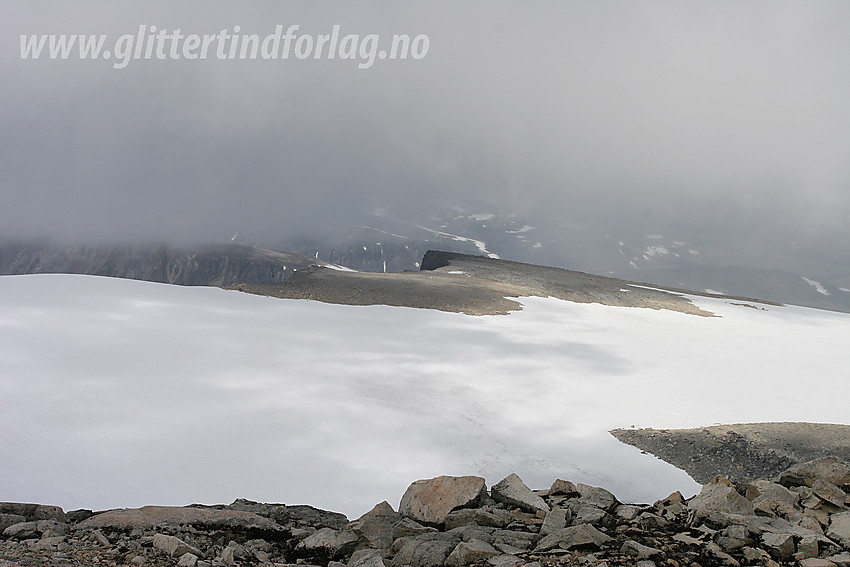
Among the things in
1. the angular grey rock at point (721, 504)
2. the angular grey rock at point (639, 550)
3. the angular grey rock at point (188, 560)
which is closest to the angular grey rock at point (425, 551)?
the angular grey rock at point (639, 550)

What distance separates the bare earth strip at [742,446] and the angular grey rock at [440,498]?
402 centimetres

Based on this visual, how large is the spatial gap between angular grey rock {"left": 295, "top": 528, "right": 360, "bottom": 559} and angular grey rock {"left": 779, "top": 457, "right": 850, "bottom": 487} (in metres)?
4.08

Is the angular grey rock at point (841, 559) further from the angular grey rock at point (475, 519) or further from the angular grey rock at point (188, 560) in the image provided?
the angular grey rock at point (188, 560)

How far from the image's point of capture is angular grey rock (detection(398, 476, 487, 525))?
4586mm

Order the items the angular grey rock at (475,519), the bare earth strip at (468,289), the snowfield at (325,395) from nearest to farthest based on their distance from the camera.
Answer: the angular grey rock at (475,519)
the snowfield at (325,395)
the bare earth strip at (468,289)

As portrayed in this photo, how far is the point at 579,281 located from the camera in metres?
25.2

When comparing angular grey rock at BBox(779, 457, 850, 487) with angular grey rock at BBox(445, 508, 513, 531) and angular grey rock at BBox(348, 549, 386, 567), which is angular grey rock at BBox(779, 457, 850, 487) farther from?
angular grey rock at BBox(348, 549, 386, 567)

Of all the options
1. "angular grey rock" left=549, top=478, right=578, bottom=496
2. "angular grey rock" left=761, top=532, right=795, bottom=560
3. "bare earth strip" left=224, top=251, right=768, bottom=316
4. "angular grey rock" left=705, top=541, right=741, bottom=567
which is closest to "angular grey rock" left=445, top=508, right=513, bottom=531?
"angular grey rock" left=549, top=478, right=578, bottom=496

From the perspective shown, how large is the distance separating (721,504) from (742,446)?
13.6 feet

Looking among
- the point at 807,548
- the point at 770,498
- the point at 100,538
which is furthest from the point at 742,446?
the point at 100,538

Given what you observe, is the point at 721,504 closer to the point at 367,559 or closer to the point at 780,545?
the point at 780,545

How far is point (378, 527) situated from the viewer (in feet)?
14.3

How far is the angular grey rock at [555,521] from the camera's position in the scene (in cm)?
416

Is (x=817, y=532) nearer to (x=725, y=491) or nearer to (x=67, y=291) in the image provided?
(x=725, y=491)
